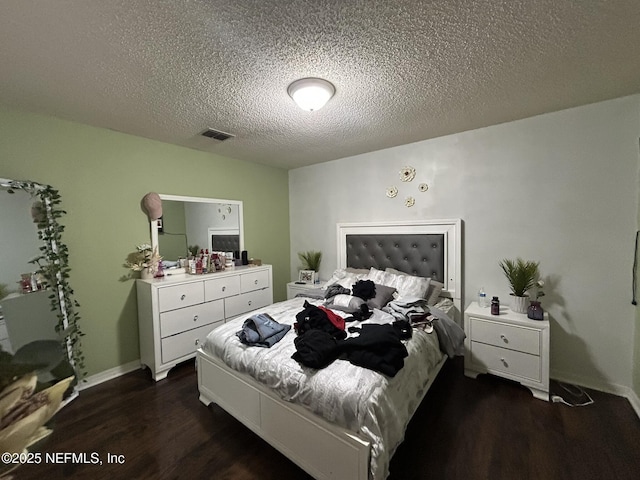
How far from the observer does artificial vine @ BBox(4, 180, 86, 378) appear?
2.01 m

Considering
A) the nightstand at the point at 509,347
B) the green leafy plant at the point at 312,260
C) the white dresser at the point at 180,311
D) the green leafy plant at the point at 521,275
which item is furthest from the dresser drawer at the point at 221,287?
the green leafy plant at the point at 521,275

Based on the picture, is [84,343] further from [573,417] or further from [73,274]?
[573,417]

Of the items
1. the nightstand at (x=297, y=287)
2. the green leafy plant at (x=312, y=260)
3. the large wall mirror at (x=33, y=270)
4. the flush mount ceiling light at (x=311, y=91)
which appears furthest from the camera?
the green leafy plant at (x=312, y=260)

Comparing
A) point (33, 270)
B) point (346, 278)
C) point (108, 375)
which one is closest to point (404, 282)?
point (346, 278)

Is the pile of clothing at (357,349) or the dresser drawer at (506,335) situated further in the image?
the dresser drawer at (506,335)

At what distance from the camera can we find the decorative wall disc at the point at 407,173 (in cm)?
294

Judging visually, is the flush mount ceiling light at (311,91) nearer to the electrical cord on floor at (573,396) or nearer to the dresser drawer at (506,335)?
the dresser drawer at (506,335)

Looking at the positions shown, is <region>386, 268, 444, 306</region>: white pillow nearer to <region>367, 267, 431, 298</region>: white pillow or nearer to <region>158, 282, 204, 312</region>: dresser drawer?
<region>367, 267, 431, 298</region>: white pillow

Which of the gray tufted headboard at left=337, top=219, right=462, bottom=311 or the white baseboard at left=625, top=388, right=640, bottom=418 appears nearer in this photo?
the white baseboard at left=625, top=388, right=640, bottom=418

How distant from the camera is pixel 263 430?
5.25ft

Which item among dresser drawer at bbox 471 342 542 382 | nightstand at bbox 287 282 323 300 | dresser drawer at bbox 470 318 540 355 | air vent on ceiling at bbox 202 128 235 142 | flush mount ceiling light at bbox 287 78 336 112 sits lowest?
dresser drawer at bbox 471 342 542 382

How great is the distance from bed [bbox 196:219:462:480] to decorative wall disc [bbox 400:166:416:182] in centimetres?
146

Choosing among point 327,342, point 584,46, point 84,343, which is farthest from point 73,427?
point 584,46

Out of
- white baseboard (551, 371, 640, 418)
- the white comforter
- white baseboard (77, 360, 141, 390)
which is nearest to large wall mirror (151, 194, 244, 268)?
white baseboard (77, 360, 141, 390)
